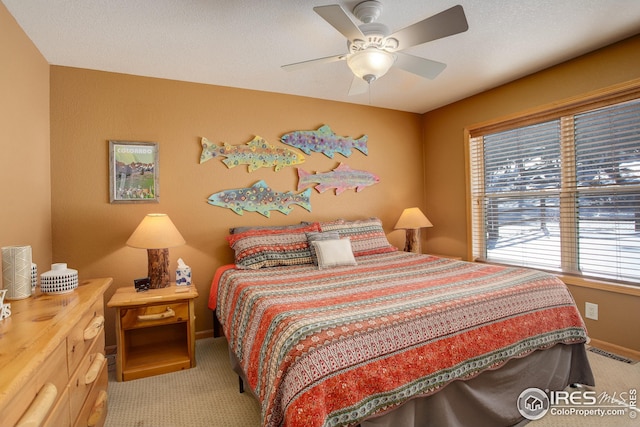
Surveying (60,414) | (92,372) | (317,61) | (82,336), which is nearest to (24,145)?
(82,336)

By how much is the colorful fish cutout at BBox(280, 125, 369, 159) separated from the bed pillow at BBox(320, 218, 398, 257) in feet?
2.87

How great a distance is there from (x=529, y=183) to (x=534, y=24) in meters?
1.52

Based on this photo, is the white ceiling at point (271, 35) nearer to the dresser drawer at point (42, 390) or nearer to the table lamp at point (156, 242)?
the table lamp at point (156, 242)

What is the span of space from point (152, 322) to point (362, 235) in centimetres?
193

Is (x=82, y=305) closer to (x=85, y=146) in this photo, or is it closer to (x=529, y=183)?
(x=85, y=146)

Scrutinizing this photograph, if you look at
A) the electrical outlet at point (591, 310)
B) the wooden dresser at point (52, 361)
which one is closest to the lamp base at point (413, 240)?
the electrical outlet at point (591, 310)

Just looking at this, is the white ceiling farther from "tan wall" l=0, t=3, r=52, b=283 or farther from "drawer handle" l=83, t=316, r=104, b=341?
"drawer handle" l=83, t=316, r=104, b=341

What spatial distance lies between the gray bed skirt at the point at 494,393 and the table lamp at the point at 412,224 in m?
1.90

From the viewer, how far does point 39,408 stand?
0.83 metres

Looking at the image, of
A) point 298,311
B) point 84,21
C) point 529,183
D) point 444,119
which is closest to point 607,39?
point 529,183

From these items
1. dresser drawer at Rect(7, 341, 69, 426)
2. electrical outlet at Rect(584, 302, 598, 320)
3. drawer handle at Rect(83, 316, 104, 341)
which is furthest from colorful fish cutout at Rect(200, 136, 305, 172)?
electrical outlet at Rect(584, 302, 598, 320)

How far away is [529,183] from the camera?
10.5 feet

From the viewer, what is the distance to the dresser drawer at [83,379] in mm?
1239

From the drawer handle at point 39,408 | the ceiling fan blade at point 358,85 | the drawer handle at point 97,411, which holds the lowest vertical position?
the drawer handle at point 97,411
